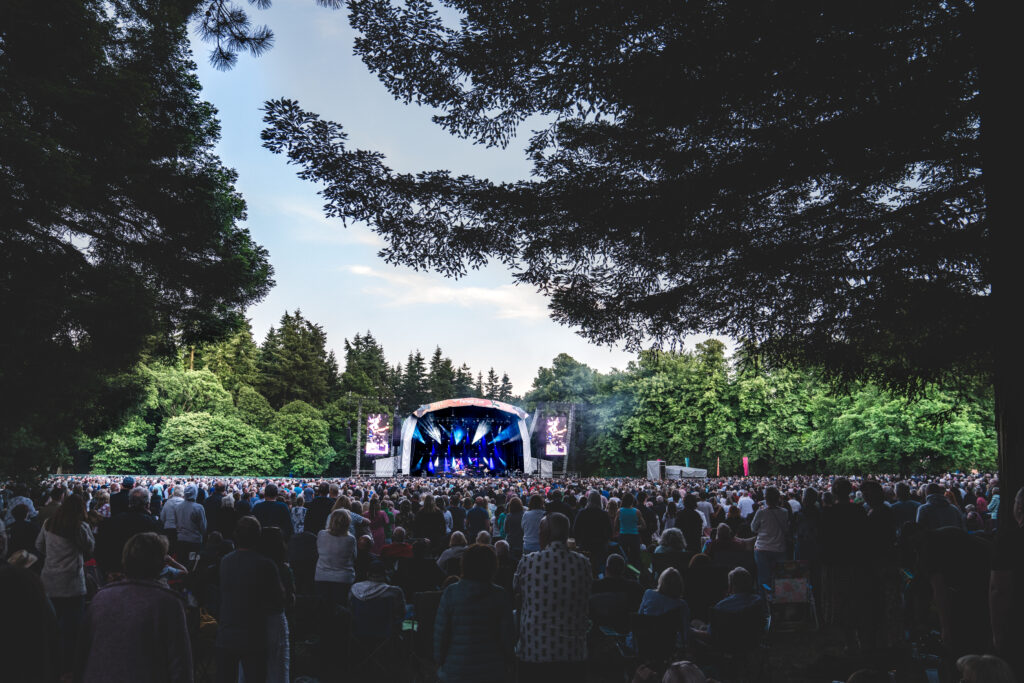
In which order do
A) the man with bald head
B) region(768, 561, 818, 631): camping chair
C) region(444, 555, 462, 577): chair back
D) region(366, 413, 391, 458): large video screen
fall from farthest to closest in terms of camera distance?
1. region(366, 413, 391, 458): large video screen
2. region(768, 561, 818, 631): camping chair
3. region(444, 555, 462, 577): chair back
4. the man with bald head

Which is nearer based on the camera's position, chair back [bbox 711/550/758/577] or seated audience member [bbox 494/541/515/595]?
seated audience member [bbox 494/541/515/595]

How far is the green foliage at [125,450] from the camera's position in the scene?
1831 inches

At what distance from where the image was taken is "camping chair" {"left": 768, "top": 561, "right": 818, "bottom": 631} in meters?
7.19

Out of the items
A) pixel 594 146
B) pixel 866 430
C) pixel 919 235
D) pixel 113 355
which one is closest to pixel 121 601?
pixel 594 146

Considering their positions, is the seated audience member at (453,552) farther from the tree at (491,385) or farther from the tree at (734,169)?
the tree at (491,385)

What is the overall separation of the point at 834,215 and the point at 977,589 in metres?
2.92

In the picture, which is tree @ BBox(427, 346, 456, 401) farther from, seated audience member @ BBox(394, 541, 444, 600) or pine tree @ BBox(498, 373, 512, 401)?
seated audience member @ BBox(394, 541, 444, 600)

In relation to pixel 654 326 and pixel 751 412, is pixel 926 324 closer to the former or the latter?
pixel 654 326

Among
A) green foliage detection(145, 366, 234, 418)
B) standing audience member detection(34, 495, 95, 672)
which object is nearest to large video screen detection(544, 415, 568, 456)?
green foliage detection(145, 366, 234, 418)

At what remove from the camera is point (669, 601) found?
521 centimetres

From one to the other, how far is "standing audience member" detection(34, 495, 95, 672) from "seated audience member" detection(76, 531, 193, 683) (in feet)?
8.59

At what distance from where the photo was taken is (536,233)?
519 centimetres

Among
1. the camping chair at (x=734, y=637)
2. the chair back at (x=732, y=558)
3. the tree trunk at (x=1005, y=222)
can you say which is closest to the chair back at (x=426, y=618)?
the camping chair at (x=734, y=637)

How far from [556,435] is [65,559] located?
3991 cm
